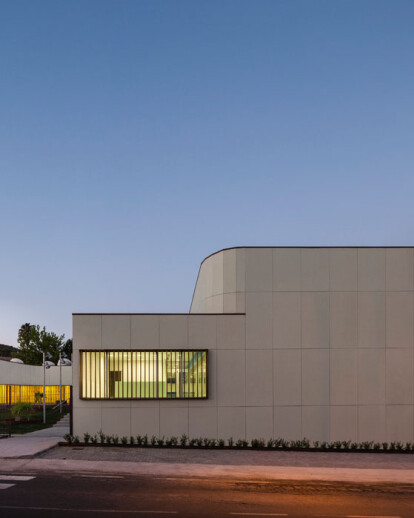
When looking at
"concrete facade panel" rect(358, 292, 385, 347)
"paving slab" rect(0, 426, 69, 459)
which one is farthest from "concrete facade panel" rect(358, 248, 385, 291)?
"paving slab" rect(0, 426, 69, 459)

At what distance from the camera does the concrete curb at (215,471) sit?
1349 centimetres

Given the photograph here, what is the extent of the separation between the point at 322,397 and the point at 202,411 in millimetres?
4421

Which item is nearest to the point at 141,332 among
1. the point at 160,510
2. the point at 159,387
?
the point at 159,387

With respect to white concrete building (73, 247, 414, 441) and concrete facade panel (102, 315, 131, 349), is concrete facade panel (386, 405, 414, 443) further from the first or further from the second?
concrete facade panel (102, 315, 131, 349)

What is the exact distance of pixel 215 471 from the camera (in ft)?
46.3

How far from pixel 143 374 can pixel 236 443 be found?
4.18 meters

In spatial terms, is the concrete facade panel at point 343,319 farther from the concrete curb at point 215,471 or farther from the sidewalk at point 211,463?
the concrete curb at point 215,471

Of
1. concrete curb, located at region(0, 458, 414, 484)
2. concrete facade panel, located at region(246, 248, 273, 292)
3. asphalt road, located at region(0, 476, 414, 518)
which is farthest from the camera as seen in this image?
concrete facade panel, located at region(246, 248, 273, 292)

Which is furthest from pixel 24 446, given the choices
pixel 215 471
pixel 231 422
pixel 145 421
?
pixel 215 471

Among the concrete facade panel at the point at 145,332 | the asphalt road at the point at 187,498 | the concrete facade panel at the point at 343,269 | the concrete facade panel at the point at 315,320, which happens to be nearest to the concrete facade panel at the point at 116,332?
the concrete facade panel at the point at 145,332

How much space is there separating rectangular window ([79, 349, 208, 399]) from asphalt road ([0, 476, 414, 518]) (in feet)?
16.4

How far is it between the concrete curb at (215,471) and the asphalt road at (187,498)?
424mm

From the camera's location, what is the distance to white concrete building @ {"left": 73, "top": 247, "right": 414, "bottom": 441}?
18.5 metres

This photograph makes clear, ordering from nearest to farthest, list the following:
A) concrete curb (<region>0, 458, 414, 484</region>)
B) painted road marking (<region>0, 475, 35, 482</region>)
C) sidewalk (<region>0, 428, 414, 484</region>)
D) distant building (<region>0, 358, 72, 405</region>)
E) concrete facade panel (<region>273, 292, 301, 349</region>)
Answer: painted road marking (<region>0, 475, 35, 482</region>), concrete curb (<region>0, 458, 414, 484</region>), sidewalk (<region>0, 428, 414, 484</region>), concrete facade panel (<region>273, 292, 301, 349</region>), distant building (<region>0, 358, 72, 405</region>)
